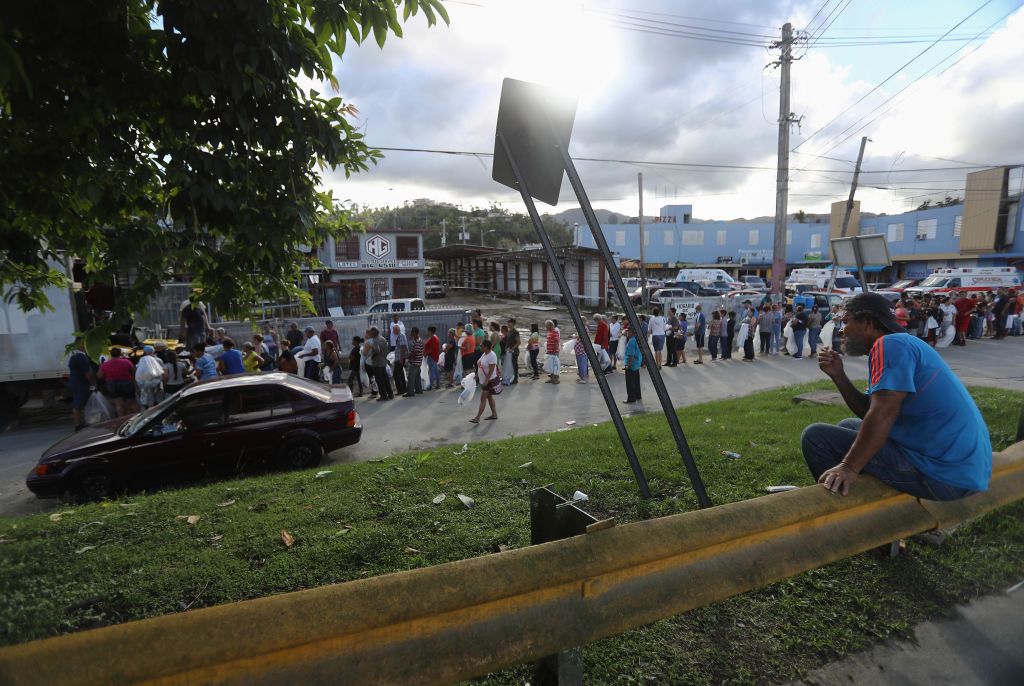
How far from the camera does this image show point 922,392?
244cm

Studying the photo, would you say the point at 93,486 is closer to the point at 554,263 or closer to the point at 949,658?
the point at 554,263

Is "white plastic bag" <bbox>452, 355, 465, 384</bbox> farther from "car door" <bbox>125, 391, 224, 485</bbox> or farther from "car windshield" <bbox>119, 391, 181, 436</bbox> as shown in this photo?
"car windshield" <bbox>119, 391, 181, 436</bbox>

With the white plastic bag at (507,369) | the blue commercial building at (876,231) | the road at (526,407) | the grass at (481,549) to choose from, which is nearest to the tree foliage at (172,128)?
the grass at (481,549)

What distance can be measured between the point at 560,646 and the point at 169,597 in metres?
3.17

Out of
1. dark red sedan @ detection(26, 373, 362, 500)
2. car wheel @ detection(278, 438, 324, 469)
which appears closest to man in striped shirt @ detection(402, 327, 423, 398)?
dark red sedan @ detection(26, 373, 362, 500)

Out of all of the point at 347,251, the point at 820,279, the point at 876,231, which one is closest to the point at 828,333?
the point at 347,251

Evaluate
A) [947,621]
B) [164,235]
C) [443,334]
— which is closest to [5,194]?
[164,235]

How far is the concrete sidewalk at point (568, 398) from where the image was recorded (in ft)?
30.4

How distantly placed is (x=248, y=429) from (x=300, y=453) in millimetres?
766

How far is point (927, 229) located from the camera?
43719mm

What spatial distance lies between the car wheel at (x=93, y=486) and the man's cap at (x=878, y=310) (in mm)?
8123

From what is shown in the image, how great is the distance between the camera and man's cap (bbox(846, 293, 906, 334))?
2.71 meters

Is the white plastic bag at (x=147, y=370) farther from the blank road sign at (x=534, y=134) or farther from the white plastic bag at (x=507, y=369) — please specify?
the blank road sign at (x=534, y=134)

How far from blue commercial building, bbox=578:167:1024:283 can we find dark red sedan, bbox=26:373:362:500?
90.3ft
